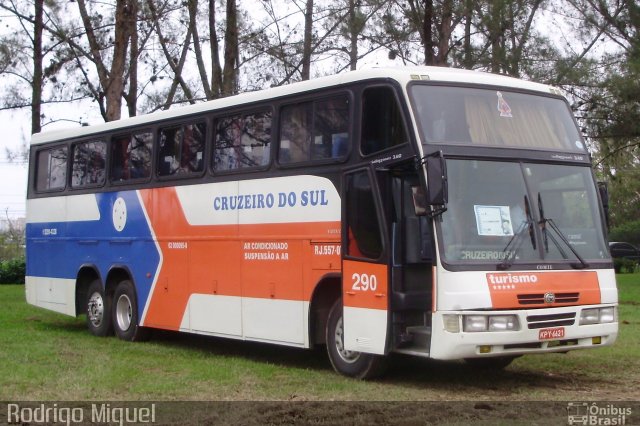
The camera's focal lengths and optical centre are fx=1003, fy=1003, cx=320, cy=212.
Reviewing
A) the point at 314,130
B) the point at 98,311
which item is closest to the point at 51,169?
the point at 98,311

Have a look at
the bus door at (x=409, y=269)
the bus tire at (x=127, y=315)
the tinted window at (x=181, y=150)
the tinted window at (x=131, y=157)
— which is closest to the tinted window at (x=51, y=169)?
the tinted window at (x=131, y=157)

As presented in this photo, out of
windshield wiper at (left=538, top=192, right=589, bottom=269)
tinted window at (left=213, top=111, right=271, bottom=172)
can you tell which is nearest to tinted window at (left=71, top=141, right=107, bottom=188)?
tinted window at (left=213, top=111, right=271, bottom=172)

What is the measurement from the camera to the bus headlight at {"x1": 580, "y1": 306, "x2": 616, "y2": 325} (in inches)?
408

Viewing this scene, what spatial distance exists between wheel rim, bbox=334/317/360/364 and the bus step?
3.09ft

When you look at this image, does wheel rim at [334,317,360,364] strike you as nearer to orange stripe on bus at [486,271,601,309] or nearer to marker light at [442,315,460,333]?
marker light at [442,315,460,333]

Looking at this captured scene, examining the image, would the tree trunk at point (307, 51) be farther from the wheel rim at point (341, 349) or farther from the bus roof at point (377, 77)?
the wheel rim at point (341, 349)

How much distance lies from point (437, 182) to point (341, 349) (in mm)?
2618

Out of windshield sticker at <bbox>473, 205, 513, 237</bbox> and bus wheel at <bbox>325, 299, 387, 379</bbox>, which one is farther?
bus wheel at <bbox>325, 299, 387, 379</bbox>

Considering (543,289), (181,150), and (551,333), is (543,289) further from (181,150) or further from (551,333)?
(181,150)

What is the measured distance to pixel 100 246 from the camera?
1605cm

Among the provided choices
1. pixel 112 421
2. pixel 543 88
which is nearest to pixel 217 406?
pixel 112 421

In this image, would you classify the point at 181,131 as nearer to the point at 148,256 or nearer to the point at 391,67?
the point at 148,256

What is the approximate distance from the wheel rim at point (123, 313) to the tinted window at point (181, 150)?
7.50 ft

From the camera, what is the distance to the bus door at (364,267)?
408 inches
